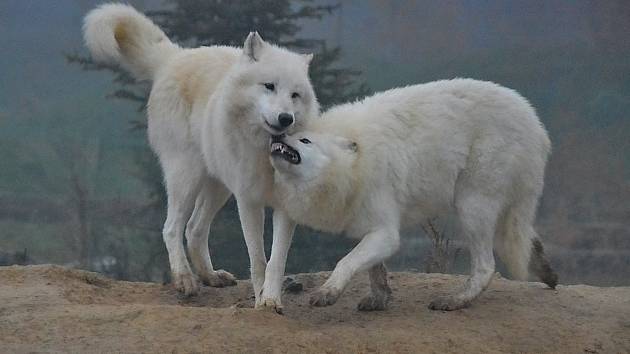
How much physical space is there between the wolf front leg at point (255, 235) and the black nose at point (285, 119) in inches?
28.7

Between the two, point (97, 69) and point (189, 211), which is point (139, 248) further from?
point (189, 211)

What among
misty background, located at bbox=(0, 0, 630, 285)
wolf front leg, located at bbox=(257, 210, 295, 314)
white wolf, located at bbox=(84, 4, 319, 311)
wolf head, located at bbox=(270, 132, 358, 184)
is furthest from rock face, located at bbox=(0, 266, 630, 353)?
misty background, located at bbox=(0, 0, 630, 285)

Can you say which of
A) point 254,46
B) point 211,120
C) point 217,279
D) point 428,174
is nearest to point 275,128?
point 254,46

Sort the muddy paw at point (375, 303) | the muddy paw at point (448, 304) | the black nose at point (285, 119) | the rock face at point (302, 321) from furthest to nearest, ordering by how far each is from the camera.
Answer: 1. the muddy paw at point (375, 303)
2. the muddy paw at point (448, 304)
3. the black nose at point (285, 119)
4. the rock face at point (302, 321)

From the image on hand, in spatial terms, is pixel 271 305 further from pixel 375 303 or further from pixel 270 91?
pixel 270 91

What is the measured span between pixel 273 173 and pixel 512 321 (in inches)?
64.2

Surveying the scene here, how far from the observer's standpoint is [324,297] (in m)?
4.06

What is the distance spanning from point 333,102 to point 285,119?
4.43m

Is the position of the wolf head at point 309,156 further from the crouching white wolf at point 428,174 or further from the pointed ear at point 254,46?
the pointed ear at point 254,46

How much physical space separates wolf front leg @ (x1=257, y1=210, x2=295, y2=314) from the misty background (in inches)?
153

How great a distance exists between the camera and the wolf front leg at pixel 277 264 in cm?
451

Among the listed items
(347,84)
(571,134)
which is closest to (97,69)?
(347,84)

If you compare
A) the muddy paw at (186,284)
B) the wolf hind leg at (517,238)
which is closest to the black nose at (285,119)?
the wolf hind leg at (517,238)

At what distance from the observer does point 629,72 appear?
30.3 ft
